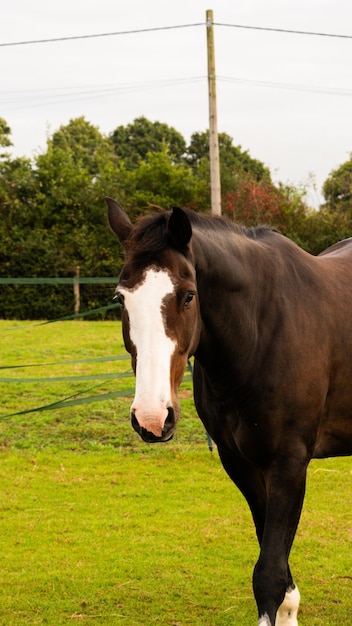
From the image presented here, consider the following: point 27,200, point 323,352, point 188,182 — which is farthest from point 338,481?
point 188,182

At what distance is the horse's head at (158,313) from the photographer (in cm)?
249

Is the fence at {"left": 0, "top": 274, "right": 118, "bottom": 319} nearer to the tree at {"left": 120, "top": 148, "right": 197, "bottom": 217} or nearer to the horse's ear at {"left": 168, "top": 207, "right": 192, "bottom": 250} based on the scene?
the tree at {"left": 120, "top": 148, "right": 197, "bottom": 217}

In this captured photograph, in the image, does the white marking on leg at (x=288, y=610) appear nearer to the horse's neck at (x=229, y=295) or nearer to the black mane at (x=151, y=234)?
the horse's neck at (x=229, y=295)

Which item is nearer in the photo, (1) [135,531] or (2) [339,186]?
(1) [135,531]

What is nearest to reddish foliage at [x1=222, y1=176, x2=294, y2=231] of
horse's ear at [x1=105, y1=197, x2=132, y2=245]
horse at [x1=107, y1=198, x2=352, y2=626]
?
horse at [x1=107, y1=198, x2=352, y2=626]

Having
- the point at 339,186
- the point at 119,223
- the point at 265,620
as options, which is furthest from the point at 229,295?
the point at 339,186

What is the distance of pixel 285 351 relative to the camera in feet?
10.4

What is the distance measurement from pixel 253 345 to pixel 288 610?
136cm

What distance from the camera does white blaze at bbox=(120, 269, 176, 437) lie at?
8.11ft

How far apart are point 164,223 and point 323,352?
0.98m

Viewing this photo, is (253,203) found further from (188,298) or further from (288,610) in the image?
(188,298)

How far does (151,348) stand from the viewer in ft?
8.38

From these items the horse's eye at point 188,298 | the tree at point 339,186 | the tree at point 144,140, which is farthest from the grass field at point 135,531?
the tree at point 144,140

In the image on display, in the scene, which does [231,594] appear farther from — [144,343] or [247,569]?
[144,343]
